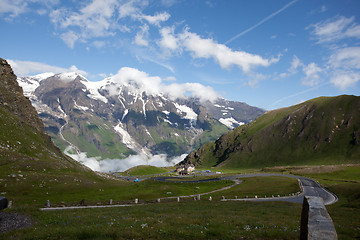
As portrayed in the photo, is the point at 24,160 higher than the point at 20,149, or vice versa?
the point at 20,149

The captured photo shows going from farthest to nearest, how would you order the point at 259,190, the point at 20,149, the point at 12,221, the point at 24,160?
the point at 20,149, the point at 259,190, the point at 24,160, the point at 12,221

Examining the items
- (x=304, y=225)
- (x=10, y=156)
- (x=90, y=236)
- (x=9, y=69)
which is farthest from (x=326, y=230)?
(x=9, y=69)

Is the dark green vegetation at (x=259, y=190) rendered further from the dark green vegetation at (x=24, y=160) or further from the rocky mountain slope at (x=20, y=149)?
the rocky mountain slope at (x=20, y=149)

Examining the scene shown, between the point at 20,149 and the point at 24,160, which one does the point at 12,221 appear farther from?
the point at 20,149

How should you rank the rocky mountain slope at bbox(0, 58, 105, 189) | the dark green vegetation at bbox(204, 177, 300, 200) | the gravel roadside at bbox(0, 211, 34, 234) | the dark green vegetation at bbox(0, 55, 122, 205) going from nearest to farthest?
the gravel roadside at bbox(0, 211, 34, 234) < the dark green vegetation at bbox(0, 55, 122, 205) < the rocky mountain slope at bbox(0, 58, 105, 189) < the dark green vegetation at bbox(204, 177, 300, 200)

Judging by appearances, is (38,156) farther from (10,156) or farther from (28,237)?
(28,237)

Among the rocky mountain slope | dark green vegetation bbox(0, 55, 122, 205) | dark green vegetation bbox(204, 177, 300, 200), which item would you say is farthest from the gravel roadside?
dark green vegetation bbox(204, 177, 300, 200)

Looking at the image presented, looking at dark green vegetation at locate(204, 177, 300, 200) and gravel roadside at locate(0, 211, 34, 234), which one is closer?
gravel roadside at locate(0, 211, 34, 234)

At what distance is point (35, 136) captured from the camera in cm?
10800

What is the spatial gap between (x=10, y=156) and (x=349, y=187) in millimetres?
116797

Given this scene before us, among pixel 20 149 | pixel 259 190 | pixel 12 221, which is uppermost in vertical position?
pixel 20 149

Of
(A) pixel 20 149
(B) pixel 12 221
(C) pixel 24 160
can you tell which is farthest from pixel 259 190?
(A) pixel 20 149

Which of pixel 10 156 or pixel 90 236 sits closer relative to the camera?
pixel 90 236

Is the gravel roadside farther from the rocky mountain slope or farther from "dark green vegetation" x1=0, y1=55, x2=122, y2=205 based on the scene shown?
the rocky mountain slope
